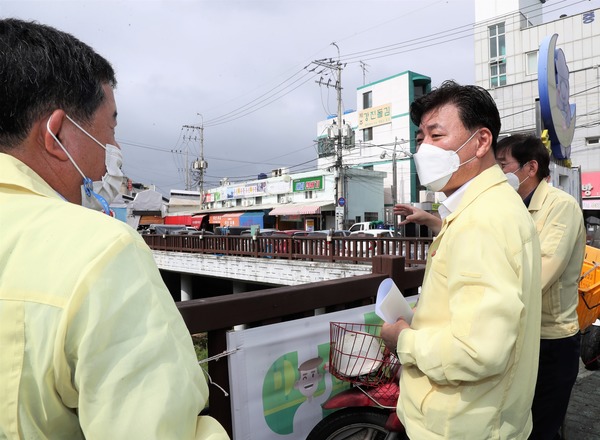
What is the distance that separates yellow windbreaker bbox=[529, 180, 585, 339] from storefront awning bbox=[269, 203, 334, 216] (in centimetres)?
2737

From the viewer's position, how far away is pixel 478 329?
1311 mm

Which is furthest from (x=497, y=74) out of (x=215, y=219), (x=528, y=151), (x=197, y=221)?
(x=528, y=151)

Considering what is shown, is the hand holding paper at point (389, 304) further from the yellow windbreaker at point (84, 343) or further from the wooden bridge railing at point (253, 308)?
the yellow windbreaker at point (84, 343)

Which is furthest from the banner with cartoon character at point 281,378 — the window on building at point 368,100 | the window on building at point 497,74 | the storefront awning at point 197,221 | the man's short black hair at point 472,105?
the storefront awning at point 197,221

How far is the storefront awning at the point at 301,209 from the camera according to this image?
29891 mm

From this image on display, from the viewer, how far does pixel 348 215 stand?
3006 cm

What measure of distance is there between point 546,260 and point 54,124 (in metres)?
2.21

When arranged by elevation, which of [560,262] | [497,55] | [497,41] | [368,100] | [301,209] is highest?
[497,41]

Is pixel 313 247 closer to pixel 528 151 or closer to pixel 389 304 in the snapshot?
pixel 528 151

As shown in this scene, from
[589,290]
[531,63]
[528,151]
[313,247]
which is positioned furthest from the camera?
[531,63]

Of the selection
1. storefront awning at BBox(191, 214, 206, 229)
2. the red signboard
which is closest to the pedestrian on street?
the red signboard

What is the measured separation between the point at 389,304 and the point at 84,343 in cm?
122

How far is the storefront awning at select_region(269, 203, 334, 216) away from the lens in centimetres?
2989

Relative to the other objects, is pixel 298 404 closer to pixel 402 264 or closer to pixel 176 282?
pixel 402 264
